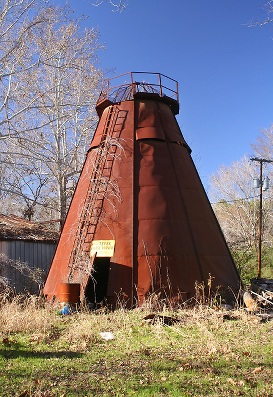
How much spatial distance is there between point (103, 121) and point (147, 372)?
9.96 meters

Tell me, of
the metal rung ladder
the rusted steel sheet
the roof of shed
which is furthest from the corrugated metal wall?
the metal rung ladder

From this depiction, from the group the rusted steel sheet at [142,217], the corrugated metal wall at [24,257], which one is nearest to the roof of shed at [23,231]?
the corrugated metal wall at [24,257]

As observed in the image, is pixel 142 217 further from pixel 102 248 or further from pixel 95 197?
pixel 95 197

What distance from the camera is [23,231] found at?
17.1 m

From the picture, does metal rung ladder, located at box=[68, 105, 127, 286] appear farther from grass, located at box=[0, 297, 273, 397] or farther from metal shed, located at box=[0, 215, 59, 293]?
metal shed, located at box=[0, 215, 59, 293]

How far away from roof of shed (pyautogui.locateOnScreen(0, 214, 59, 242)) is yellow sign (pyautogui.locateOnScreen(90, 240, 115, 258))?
546 cm

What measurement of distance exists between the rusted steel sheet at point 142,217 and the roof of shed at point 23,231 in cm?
364

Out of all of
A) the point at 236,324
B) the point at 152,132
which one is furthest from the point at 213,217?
the point at 236,324

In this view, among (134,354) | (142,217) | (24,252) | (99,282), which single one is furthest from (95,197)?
(134,354)

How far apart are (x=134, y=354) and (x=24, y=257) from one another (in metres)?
10.5

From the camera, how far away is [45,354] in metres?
6.99

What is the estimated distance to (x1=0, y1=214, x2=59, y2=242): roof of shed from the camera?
1630 centimetres

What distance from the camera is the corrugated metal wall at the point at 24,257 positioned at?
15.6 metres

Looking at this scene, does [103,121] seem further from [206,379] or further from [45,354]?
[206,379]
